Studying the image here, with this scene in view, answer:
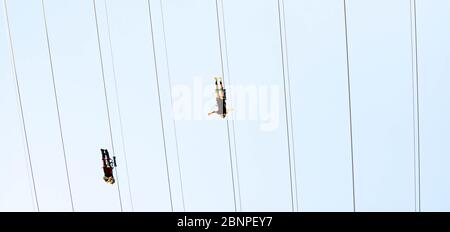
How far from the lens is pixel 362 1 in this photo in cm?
218

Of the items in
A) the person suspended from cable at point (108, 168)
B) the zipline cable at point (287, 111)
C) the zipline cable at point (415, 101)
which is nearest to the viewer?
the zipline cable at point (415, 101)

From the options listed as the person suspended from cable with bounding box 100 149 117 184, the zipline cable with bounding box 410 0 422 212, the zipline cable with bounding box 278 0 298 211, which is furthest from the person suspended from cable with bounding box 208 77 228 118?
the zipline cable with bounding box 410 0 422 212

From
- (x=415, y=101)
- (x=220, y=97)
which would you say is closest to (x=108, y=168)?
(x=220, y=97)

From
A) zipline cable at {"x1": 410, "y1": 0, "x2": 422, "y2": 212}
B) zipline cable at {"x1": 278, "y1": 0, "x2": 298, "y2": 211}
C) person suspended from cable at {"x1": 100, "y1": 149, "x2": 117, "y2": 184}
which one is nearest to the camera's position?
zipline cable at {"x1": 410, "y1": 0, "x2": 422, "y2": 212}

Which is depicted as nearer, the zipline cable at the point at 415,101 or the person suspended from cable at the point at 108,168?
the zipline cable at the point at 415,101

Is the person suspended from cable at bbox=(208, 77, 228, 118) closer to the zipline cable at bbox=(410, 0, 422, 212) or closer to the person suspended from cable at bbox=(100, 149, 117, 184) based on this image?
the person suspended from cable at bbox=(100, 149, 117, 184)

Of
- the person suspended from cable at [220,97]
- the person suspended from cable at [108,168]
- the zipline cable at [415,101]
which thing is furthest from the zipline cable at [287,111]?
the person suspended from cable at [108,168]

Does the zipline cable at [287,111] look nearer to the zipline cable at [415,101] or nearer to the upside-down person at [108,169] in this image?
the zipline cable at [415,101]

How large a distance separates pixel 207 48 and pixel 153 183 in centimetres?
67

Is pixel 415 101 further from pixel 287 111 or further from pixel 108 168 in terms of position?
pixel 108 168

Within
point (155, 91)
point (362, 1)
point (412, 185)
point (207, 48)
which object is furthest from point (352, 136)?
point (155, 91)

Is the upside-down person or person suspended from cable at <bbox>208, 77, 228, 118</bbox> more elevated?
person suspended from cable at <bbox>208, 77, 228, 118</bbox>

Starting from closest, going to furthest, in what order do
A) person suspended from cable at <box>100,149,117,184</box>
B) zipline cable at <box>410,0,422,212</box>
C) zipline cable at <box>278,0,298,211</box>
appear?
zipline cable at <box>410,0,422,212</box> < zipline cable at <box>278,0,298,211</box> < person suspended from cable at <box>100,149,117,184</box>

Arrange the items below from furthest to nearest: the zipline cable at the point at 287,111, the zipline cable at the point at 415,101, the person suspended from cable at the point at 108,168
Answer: the person suspended from cable at the point at 108,168 < the zipline cable at the point at 287,111 < the zipline cable at the point at 415,101
